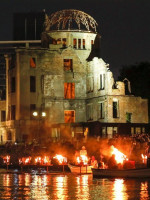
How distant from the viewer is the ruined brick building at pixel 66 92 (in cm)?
9338

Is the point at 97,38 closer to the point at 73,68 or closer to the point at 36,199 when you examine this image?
the point at 73,68

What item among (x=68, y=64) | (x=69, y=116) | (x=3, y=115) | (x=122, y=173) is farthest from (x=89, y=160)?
(x=3, y=115)

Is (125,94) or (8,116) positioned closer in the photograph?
(125,94)

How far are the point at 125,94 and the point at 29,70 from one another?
47.0ft

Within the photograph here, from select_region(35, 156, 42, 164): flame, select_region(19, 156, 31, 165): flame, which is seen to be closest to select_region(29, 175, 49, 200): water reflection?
select_region(35, 156, 42, 164): flame

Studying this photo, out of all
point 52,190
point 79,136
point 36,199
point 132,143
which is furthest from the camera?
point 79,136

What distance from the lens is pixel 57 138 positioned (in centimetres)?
9369

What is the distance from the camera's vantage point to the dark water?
41812 mm

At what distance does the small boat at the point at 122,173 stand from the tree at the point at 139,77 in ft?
163

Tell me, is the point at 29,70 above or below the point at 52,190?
above

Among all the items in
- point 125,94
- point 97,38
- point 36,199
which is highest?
point 97,38

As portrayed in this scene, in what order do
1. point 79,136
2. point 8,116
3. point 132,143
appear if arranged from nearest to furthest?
point 132,143
point 79,136
point 8,116

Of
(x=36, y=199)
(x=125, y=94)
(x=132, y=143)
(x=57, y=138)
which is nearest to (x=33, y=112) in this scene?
(x=57, y=138)

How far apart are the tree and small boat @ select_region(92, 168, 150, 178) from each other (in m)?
49.8
